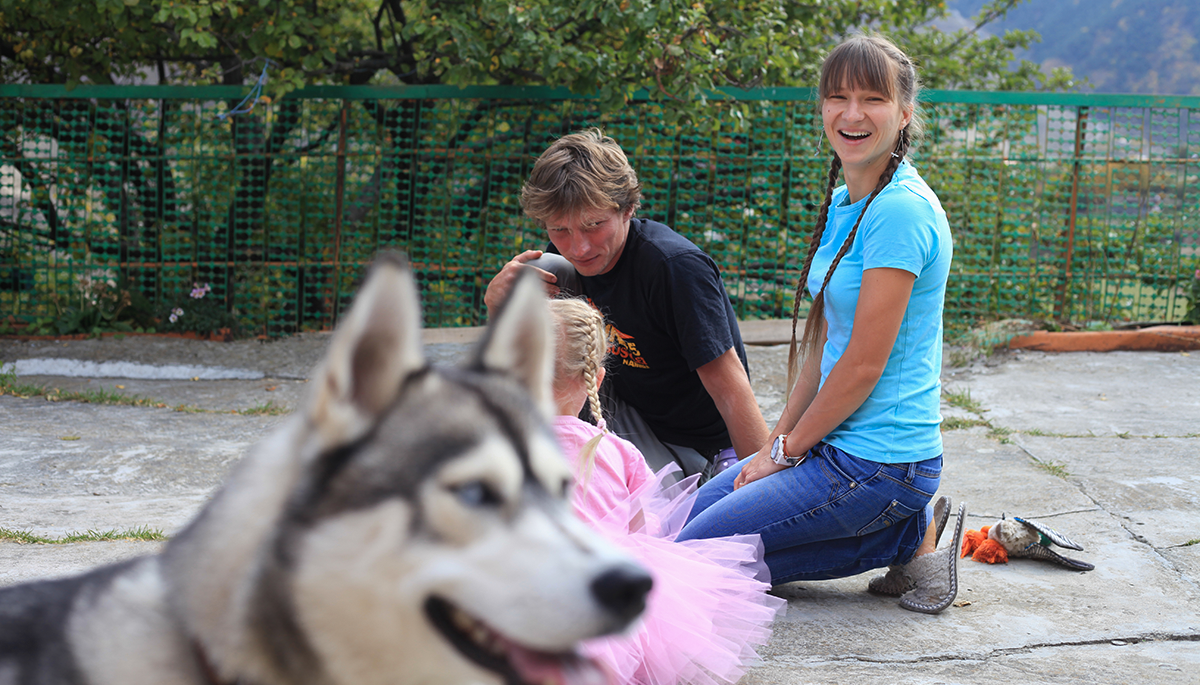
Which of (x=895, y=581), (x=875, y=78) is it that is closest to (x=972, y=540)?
(x=895, y=581)

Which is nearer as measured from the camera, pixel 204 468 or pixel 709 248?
pixel 204 468

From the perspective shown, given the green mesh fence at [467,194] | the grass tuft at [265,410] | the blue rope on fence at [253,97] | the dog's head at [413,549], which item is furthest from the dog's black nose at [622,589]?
the blue rope on fence at [253,97]

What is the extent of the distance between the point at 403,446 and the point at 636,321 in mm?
2496

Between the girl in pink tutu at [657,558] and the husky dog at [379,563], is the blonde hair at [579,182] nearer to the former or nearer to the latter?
the girl in pink tutu at [657,558]

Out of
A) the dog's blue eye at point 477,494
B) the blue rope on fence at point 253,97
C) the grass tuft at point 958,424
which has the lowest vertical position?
the grass tuft at point 958,424

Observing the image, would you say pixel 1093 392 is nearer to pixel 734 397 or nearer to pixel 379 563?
pixel 734 397

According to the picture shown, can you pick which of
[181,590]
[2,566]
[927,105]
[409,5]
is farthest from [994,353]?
[181,590]

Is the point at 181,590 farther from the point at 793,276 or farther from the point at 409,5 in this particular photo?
the point at 793,276

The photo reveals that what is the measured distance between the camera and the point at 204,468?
458cm

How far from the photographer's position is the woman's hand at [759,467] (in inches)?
120

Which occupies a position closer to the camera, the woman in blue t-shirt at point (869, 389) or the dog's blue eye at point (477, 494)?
the dog's blue eye at point (477, 494)

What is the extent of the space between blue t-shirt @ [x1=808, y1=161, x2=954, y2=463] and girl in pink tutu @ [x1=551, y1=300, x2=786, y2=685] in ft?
1.78

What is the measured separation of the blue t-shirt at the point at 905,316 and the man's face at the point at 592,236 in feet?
2.79

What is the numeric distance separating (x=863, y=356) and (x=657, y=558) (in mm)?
927
